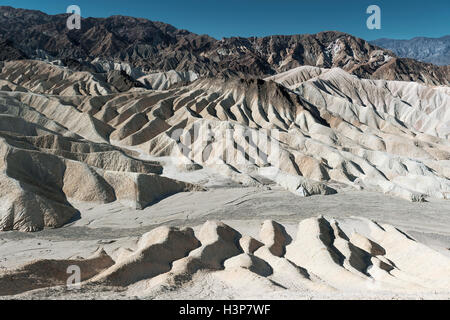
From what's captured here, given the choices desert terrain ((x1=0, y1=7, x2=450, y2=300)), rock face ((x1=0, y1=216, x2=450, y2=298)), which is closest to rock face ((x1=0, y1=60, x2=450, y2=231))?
desert terrain ((x1=0, y1=7, x2=450, y2=300))

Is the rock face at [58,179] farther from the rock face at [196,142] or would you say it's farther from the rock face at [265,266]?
the rock face at [265,266]

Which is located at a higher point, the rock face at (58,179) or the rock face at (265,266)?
the rock face at (58,179)

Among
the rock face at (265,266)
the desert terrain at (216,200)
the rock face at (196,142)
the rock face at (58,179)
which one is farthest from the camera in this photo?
the rock face at (196,142)

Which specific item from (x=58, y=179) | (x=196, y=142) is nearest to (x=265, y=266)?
(x=58, y=179)

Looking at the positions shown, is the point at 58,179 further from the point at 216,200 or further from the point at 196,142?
the point at 196,142

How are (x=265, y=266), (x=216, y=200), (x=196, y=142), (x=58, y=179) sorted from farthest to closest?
(x=196, y=142), (x=216, y=200), (x=58, y=179), (x=265, y=266)

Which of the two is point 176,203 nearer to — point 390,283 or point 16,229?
point 16,229

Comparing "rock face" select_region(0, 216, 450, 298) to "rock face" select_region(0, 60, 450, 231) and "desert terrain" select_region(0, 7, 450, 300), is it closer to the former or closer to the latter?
"desert terrain" select_region(0, 7, 450, 300)

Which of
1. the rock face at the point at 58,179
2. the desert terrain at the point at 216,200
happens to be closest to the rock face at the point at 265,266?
the desert terrain at the point at 216,200

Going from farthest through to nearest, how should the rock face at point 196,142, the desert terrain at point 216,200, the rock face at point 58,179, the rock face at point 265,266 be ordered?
the rock face at point 196,142 → the rock face at point 58,179 → the desert terrain at point 216,200 → the rock face at point 265,266
